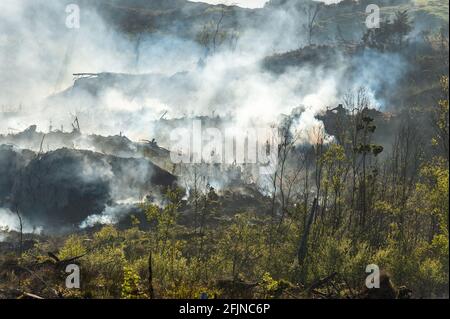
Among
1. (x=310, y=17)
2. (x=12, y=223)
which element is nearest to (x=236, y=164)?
(x=12, y=223)

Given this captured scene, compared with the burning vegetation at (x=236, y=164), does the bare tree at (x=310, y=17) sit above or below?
above

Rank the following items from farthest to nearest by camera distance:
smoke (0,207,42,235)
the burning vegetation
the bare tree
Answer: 1. the bare tree
2. smoke (0,207,42,235)
3. the burning vegetation

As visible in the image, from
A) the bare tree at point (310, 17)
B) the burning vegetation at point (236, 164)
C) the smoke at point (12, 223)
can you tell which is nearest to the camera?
the burning vegetation at point (236, 164)

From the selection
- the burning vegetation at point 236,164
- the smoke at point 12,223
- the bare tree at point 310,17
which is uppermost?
the bare tree at point 310,17

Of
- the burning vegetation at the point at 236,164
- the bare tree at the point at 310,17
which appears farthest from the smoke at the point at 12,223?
the bare tree at the point at 310,17

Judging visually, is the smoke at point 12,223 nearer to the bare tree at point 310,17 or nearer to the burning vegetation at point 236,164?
the burning vegetation at point 236,164

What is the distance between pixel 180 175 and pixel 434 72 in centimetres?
4414

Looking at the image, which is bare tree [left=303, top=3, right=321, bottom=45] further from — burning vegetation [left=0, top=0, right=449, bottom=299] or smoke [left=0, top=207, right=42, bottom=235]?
smoke [left=0, top=207, right=42, bottom=235]

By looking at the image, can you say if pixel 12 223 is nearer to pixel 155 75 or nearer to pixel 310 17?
pixel 155 75

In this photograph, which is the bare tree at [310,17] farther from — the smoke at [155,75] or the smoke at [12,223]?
the smoke at [12,223]

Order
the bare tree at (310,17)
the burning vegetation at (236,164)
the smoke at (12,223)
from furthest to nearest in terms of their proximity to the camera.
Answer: the bare tree at (310,17)
the smoke at (12,223)
the burning vegetation at (236,164)

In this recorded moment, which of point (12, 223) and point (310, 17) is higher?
point (310, 17)

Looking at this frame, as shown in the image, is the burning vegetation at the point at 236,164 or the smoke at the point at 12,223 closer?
the burning vegetation at the point at 236,164

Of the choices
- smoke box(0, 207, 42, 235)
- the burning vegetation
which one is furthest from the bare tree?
smoke box(0, 207, 42, 235)
